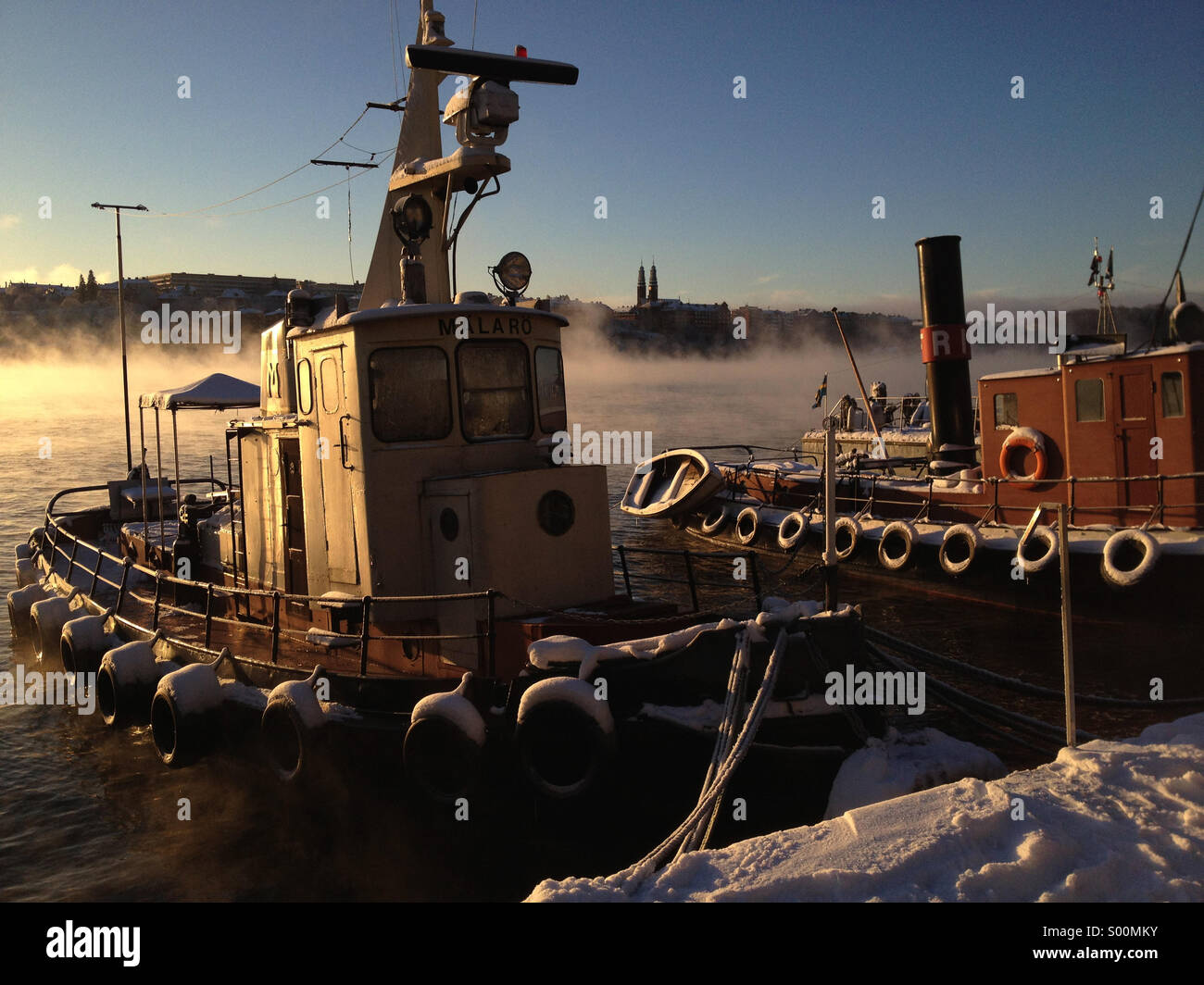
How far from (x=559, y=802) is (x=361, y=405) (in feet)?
11.6

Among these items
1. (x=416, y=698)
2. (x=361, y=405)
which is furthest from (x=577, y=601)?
(x=361, y=405)

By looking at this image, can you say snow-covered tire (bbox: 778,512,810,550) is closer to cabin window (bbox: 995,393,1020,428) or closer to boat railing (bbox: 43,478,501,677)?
cabin window (bbox: 995,393,1020,428)

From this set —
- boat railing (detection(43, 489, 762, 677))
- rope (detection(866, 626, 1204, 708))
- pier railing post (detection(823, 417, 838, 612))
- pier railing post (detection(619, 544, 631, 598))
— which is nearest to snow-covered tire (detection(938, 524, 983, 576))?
boat railing (detection(43, 489, 762, 677))

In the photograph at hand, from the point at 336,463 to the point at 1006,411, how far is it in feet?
42.5

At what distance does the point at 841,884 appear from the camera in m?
3.92

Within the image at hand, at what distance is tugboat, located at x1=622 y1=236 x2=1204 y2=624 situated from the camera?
45.2 ft

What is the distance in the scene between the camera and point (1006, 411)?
54.5 ft
